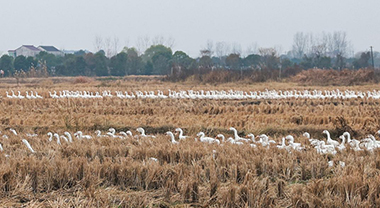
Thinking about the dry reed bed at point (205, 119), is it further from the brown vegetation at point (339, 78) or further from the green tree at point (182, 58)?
the green tree at point (182, 58)

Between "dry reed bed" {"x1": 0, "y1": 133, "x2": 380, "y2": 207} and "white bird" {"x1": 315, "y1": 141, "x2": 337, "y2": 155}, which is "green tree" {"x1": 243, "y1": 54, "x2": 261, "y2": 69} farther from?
"dry reed bed" {"x1": 0, "y1": 133, "x2": 380, "y2": 207}

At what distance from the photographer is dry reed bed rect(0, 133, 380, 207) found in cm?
567

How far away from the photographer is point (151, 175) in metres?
6.57

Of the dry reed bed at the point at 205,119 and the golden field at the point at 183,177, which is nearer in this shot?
the golden field at the point at 183,177

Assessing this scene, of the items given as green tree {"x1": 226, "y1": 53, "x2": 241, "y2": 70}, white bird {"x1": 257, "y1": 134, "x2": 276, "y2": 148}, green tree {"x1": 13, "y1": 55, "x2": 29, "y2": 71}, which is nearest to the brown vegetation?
green tree {"x1": 226, "y1": 53, "x2": 241, "y2": 70}

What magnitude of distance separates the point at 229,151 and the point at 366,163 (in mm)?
2263

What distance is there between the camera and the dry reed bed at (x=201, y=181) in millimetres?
5672

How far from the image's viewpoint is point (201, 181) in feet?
21.6

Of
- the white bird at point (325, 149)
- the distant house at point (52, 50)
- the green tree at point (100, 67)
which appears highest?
the distant house at point (52, 50)

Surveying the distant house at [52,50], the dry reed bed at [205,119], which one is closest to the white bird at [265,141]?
the dry reed bed at [205,119]

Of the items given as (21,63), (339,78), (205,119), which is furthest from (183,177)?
(21,63)

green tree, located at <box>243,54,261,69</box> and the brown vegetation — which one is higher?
green tree, located at <box>243,54,261,69</box>

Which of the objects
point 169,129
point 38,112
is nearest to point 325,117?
point 169,129

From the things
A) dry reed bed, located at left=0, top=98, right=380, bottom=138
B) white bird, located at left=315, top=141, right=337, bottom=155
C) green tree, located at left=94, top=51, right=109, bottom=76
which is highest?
green tree, located at left=94, top=51, right=109, bottom=76
